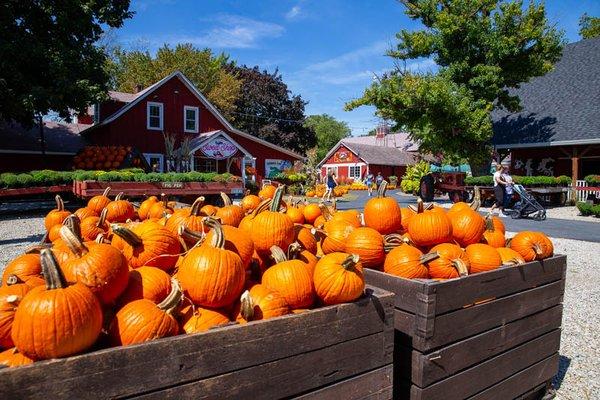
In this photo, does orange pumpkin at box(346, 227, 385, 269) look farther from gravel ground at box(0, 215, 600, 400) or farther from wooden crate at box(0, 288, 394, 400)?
gravel ground at box(0, 215, 600, 400)

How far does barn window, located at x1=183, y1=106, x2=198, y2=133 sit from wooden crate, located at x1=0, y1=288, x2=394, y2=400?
25924mm

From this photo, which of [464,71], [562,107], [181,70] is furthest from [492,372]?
[181,70]

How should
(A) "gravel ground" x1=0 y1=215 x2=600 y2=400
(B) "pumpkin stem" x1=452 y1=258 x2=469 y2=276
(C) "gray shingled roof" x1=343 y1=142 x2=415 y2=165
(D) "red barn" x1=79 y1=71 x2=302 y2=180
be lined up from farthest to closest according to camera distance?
(C) "gray shingled roof" x1=343 y1=142 x2=415 y2=165 < (D) "red barn" x1=79 y1=71 x2=302 y2=180 < (A) "gravel ground" x1=0 y1=215 x2=600 y2=400 < (B) "pumpkin stem" x1=452 y1=258 x2=469 y2=276

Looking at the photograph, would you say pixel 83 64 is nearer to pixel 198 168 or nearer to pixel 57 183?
pixel 57 183

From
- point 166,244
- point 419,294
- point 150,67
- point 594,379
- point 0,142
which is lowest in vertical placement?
point 594,379

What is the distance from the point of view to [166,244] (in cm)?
226

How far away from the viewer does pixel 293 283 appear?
199 cm

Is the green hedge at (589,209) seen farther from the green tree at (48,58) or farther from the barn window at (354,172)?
the barn window at (354,172)

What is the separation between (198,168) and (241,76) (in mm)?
22171

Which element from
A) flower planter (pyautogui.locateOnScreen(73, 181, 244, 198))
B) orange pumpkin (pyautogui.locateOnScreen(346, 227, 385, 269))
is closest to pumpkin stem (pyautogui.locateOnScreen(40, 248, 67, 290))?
orange pumpkin (pyautogui.locateOnScreen(346, 227, 385, 269))

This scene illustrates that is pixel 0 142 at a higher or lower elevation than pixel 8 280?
higher

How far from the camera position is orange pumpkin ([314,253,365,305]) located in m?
1.94

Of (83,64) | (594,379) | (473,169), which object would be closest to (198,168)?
(83,64)

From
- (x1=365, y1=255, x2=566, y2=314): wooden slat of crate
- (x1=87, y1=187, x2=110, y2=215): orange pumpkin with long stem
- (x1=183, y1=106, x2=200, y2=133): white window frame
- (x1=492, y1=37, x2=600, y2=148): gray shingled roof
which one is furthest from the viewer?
(x1=183, y1=106, x2=200, y2=133): white window frame
